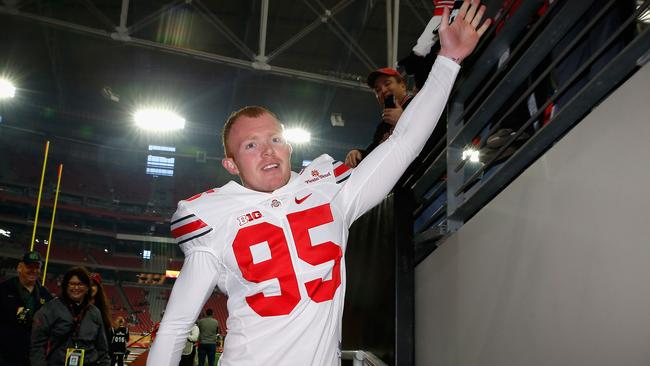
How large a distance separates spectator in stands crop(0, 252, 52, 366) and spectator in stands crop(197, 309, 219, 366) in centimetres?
525

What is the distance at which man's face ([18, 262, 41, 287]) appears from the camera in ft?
13.4

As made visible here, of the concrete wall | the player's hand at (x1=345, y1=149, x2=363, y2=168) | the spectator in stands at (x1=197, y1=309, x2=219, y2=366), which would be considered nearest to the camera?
the concrete wall

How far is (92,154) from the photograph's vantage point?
25266mm

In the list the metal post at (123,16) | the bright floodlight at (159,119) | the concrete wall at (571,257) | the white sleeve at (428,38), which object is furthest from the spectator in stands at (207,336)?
the bright floodlight at (159,119)

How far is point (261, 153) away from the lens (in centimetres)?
182

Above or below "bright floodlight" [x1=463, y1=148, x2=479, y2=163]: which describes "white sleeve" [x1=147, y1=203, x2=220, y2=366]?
below

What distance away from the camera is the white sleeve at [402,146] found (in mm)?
1633

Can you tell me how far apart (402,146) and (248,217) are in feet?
1.87

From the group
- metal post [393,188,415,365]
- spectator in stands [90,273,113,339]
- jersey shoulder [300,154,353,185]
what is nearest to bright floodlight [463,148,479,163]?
metal post [393,188,415,365]

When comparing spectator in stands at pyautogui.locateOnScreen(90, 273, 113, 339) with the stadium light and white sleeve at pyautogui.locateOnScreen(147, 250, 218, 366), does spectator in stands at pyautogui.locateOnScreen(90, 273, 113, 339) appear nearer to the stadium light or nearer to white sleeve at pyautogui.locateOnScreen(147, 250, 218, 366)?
white sleeve at pyautogui.locateOnScreen(147, 250, 218, 366)

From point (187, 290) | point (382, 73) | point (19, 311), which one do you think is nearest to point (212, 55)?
point (19, 311)

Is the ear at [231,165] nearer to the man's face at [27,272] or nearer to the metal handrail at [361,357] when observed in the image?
the metal handrail at [361,357]

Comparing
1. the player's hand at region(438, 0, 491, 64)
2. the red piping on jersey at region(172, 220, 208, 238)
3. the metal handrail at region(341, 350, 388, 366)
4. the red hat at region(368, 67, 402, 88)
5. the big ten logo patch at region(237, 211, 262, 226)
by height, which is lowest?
the metal handrail at region(341, 350, 388, 366)

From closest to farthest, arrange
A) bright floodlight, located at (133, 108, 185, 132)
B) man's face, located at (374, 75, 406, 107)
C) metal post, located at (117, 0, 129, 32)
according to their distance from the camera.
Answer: man's face, located at (374, 75, 406, 107) → metal post, located at (117, 0, 129, 32) → bright floodlight, located at (133, 108, 185, 132)
